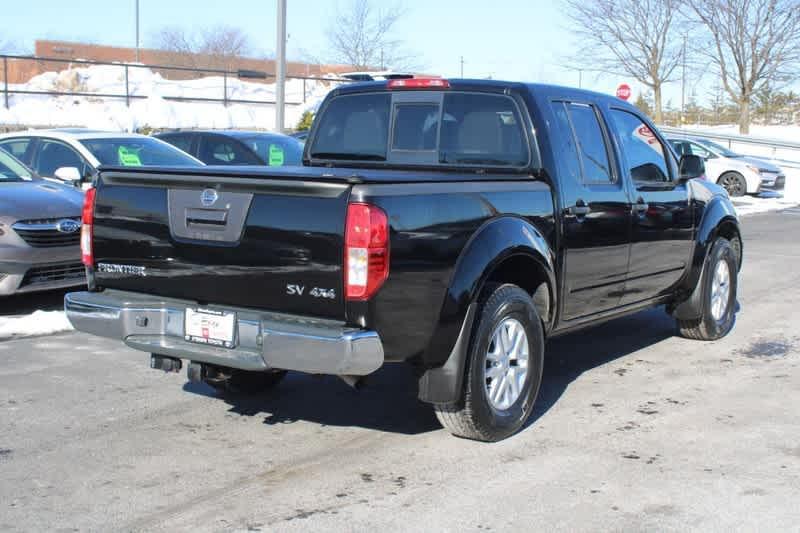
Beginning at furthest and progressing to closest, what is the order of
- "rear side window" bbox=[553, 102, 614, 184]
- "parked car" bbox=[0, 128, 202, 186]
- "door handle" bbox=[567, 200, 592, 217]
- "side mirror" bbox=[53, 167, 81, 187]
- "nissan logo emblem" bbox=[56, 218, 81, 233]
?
1. "parked car" bbox=[0, 128, 202, 186]
2. "side mirror" bbox=[53, 167, 81, 187]
3. "nissan logo emblem" bbox=[56, 218, 81, 233]
4. "rear side window" bbox=[553, 102, 614, 184]
5. "door handle" bbox=[567, 200, 592, 217]

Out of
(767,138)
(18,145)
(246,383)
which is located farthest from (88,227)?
(767,138)

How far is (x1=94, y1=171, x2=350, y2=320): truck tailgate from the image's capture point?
4.41 metres

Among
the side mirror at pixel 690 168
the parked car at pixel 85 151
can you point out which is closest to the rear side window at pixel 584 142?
the side mirror at pixel 690 168

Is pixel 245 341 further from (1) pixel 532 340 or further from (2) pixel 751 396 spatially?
(2) pixel 751 396

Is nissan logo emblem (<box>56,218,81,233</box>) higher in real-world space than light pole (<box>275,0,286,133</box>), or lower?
lower

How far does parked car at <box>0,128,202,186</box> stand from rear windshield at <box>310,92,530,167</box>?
180 inches

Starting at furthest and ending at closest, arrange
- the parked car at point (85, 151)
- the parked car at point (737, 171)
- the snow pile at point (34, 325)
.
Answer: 1. the parked car at point (737, 171)
2. the parked car at point (85, 151)
3. the snow pile at point (34, 325)

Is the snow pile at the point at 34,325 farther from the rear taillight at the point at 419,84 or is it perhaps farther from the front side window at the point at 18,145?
the rear taillight at the point at 419,84

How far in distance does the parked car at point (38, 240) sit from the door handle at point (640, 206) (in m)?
4.79

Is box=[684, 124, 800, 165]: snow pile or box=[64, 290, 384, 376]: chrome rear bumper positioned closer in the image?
box=[64, 290, 384, 376]: chrome rear bumper

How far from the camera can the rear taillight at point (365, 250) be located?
429 cm

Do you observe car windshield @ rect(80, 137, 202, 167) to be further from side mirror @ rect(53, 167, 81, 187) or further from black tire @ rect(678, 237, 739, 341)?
black tire @ rect(678, 237, 739, 341)

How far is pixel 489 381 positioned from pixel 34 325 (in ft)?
14.6

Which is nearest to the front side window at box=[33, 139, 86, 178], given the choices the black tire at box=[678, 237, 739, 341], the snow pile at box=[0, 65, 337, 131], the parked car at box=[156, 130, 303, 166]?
the parked car at box=[156, 130, 303, 166]
